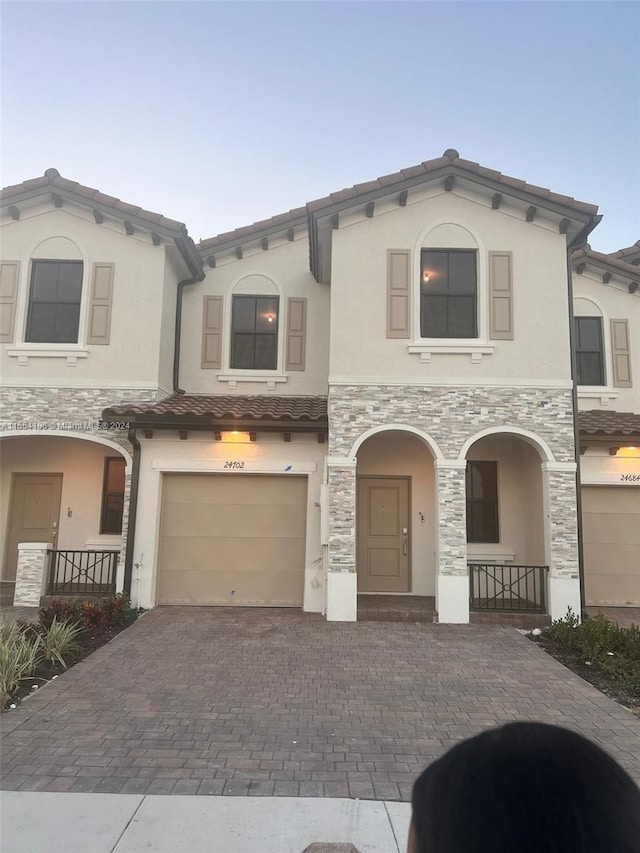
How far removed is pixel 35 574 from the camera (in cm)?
968

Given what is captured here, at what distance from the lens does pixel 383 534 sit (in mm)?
10492

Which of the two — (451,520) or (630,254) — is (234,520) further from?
(630,254)

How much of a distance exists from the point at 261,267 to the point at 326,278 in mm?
1578

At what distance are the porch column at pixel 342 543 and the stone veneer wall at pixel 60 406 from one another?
400 cm

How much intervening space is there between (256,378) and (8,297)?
5157 mm

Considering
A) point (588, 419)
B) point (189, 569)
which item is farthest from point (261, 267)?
point (588, 419)

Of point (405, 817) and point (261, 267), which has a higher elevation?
point (261, 267)

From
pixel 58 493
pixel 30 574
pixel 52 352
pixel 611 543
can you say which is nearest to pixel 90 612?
pixel 30 574

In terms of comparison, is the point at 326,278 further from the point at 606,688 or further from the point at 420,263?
the point at 606,688

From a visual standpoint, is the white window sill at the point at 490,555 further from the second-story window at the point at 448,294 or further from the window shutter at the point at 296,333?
the window shutter at the point at 296,333

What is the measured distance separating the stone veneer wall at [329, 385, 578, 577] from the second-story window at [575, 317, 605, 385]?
9.72 feet

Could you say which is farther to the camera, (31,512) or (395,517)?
(31,512)

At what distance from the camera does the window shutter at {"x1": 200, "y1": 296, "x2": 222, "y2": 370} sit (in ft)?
38.5

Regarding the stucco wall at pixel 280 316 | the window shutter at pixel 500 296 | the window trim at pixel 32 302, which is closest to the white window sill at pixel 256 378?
the stucco wall at pixel 280 316
